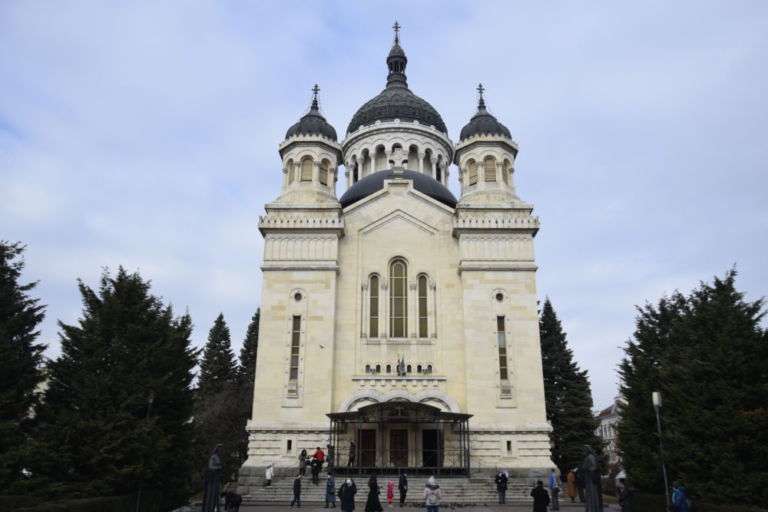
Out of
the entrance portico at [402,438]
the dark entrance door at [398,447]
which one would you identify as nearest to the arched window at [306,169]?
the entrance portico at [402,438]

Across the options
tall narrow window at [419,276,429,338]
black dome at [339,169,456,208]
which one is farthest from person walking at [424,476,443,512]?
black dome at [339,169,456,208]

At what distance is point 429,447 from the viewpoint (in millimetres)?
27266

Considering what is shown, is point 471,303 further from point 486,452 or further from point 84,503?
point 84,503

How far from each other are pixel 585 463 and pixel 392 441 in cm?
1327

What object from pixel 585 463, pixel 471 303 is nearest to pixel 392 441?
pixel 471 303

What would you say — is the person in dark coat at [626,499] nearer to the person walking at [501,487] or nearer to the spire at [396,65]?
the person walking at [501,487]

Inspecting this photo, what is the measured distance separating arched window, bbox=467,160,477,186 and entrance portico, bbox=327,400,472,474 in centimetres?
1230

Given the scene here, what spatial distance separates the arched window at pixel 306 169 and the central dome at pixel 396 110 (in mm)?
13659

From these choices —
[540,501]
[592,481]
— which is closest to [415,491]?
[540,501]

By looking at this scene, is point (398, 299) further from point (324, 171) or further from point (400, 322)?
point (324, 171)

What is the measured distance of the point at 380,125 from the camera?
44.2m

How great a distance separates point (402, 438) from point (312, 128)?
16.4 m

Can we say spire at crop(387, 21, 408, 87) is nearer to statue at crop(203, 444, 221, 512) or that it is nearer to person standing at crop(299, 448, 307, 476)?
person standing at crop(299, 448, 307, 476)

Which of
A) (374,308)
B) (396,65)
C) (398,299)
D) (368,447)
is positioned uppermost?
(396,65)
